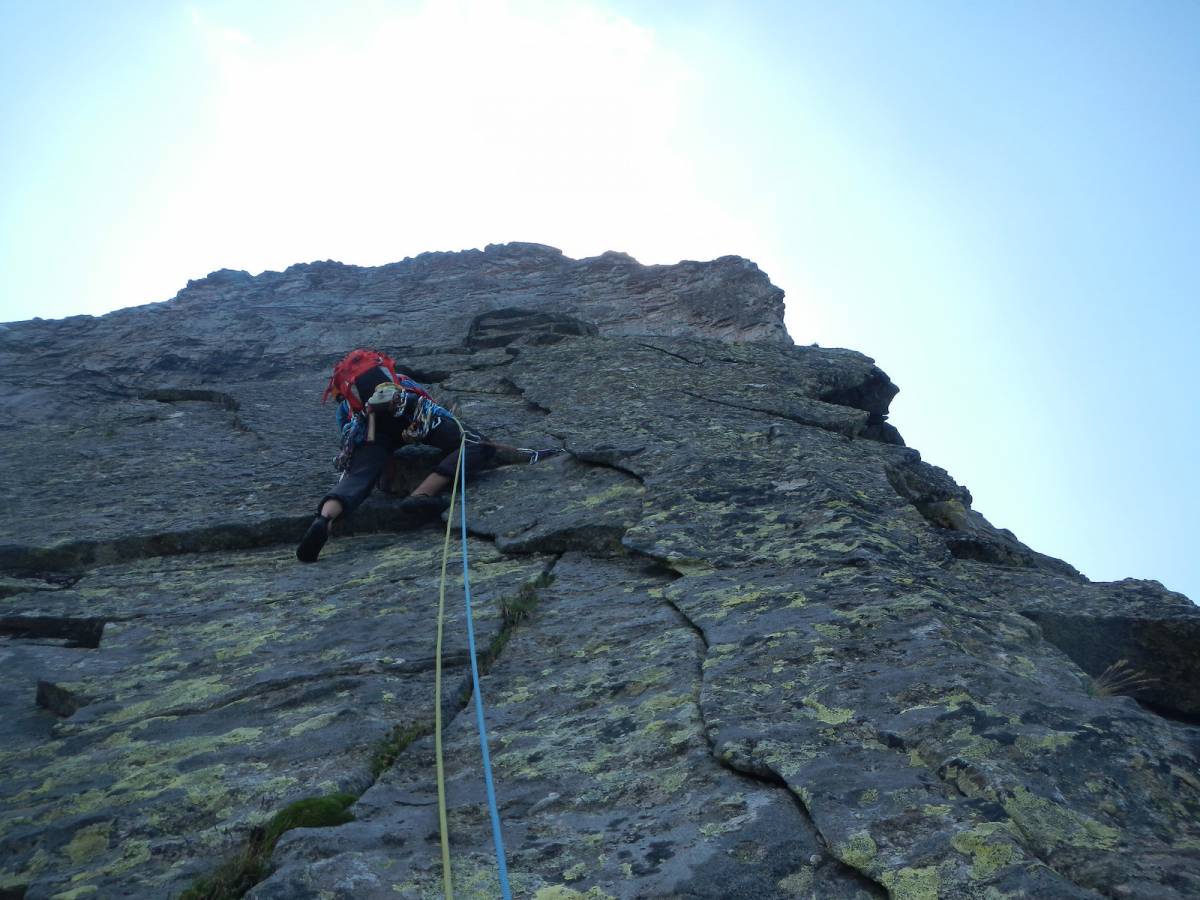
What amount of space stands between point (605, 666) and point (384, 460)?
4.36m

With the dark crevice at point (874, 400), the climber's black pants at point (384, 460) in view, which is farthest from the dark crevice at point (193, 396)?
the dark crevice at point (874, 400)

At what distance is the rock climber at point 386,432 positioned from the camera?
9.03m

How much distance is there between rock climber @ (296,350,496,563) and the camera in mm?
9031

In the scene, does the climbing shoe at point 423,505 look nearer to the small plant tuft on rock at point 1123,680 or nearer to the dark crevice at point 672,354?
the dark crevice at point 672,354

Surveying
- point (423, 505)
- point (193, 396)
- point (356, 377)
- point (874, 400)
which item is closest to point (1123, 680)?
point (423, 505)

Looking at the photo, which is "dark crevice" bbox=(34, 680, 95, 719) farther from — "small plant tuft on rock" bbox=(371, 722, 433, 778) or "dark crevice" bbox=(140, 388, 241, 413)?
"dark crevice" bbox=(140, 388, 241, 413)

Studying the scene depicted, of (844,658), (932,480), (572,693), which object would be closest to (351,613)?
(572,693)

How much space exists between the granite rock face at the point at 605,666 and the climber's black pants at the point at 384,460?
245 millimetres

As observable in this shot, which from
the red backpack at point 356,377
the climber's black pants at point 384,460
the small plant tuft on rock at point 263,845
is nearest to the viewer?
the small plant tuft on rock at point 263,845

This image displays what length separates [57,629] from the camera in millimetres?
7395

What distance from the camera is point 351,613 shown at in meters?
6.98

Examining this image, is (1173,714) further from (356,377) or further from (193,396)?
(193,396)

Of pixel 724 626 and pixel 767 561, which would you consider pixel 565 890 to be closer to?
pixel 724 626

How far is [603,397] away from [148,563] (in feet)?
14.8
